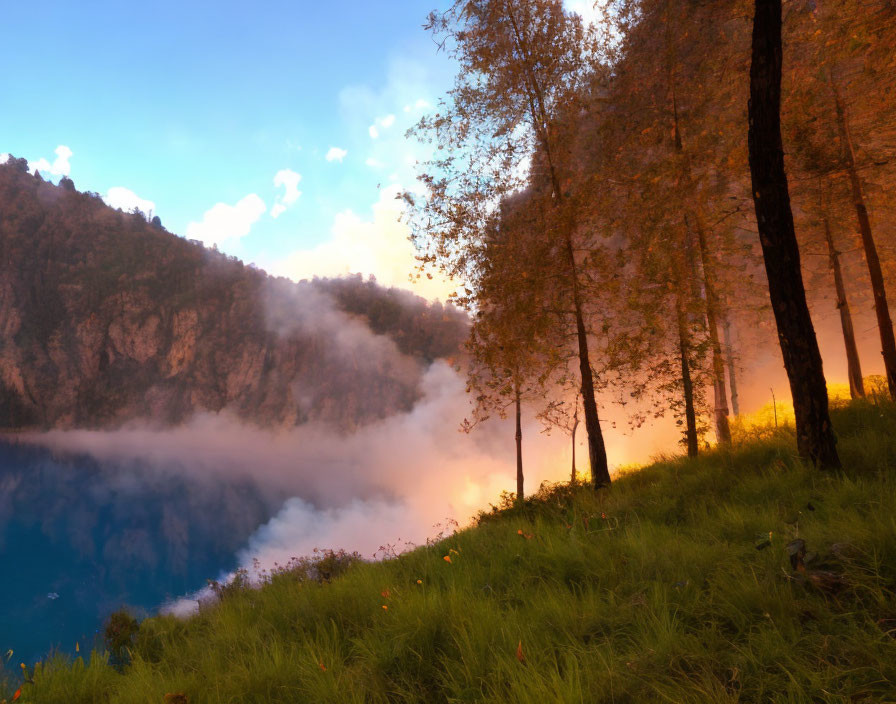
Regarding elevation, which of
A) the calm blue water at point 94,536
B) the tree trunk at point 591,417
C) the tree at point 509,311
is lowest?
the calm blue water at point 94,536

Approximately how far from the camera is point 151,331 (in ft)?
511

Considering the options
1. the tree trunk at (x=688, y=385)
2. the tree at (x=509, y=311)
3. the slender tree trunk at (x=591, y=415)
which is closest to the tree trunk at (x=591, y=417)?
the slender tree trunk at (x=591, y=415)

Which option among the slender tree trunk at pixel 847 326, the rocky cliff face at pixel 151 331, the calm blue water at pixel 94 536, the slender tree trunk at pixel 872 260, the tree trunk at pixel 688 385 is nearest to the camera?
the slender tree trunk at pixel 872 260

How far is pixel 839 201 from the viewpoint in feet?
39.4

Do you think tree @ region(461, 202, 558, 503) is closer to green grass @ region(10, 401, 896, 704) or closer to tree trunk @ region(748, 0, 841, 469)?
tree trunk @ region(748, 0, 841, 469)

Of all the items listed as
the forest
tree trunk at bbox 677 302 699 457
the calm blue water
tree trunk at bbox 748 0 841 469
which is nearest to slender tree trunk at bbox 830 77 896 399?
the forest

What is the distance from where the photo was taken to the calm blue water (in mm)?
110000

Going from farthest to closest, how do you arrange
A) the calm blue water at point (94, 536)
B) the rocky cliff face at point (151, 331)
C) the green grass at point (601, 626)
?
the rocky cliff face at point (151, 331) < the calm blue water at point (94, 536) < the green grass at point (601, 626)

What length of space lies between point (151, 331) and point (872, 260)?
18672 centimetres

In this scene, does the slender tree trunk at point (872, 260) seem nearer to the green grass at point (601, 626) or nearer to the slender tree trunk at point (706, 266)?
the slender tree trunk at point (706, 266)

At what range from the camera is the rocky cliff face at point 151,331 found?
153 metres

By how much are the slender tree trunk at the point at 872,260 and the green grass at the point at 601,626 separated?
626cm

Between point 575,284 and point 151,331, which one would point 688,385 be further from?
point 151,331

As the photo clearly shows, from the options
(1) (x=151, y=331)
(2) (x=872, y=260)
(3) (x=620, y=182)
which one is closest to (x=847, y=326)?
(2) (x=872, y=260)
